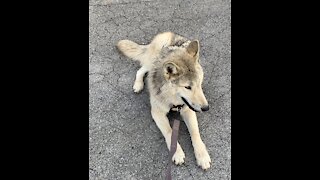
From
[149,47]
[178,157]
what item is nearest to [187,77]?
[178,157]

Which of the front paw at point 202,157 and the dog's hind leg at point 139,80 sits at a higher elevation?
the dog's hind leg at point 139,80

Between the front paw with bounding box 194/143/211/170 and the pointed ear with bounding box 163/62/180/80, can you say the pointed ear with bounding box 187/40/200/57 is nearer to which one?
the pointed ear with bounding box 163/62/180/80

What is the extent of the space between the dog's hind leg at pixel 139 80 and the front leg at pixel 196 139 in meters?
0.69

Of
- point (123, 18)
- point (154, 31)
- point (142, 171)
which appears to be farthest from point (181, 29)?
point (142, 171)

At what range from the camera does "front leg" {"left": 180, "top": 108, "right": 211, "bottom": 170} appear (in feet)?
10.8

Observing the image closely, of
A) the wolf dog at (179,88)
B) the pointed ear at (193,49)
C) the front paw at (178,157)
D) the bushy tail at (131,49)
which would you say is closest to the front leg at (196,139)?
the wolf dog at (179,88)

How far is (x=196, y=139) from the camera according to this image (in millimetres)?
3402

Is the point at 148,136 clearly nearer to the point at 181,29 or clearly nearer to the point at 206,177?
the point at 206,177

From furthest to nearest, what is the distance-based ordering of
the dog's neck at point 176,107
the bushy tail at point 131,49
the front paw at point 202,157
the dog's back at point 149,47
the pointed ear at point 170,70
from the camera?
the bushy tail at point 131,49, the dog's back at point 149,47, the dog's neck at point 176,107, the front paw at point 202,157, the pointed ear at point 170,70

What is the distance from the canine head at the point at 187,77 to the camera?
3.22 m

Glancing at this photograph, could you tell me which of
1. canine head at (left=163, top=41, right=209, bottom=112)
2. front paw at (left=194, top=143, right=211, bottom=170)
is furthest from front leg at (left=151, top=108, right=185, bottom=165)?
canine head at (left=163, top=41, right=209, bottom=112)

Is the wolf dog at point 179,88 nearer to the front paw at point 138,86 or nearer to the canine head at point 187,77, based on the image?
the canine head at point 187,77

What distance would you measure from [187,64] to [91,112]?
1300mm

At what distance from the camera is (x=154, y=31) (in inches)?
185
